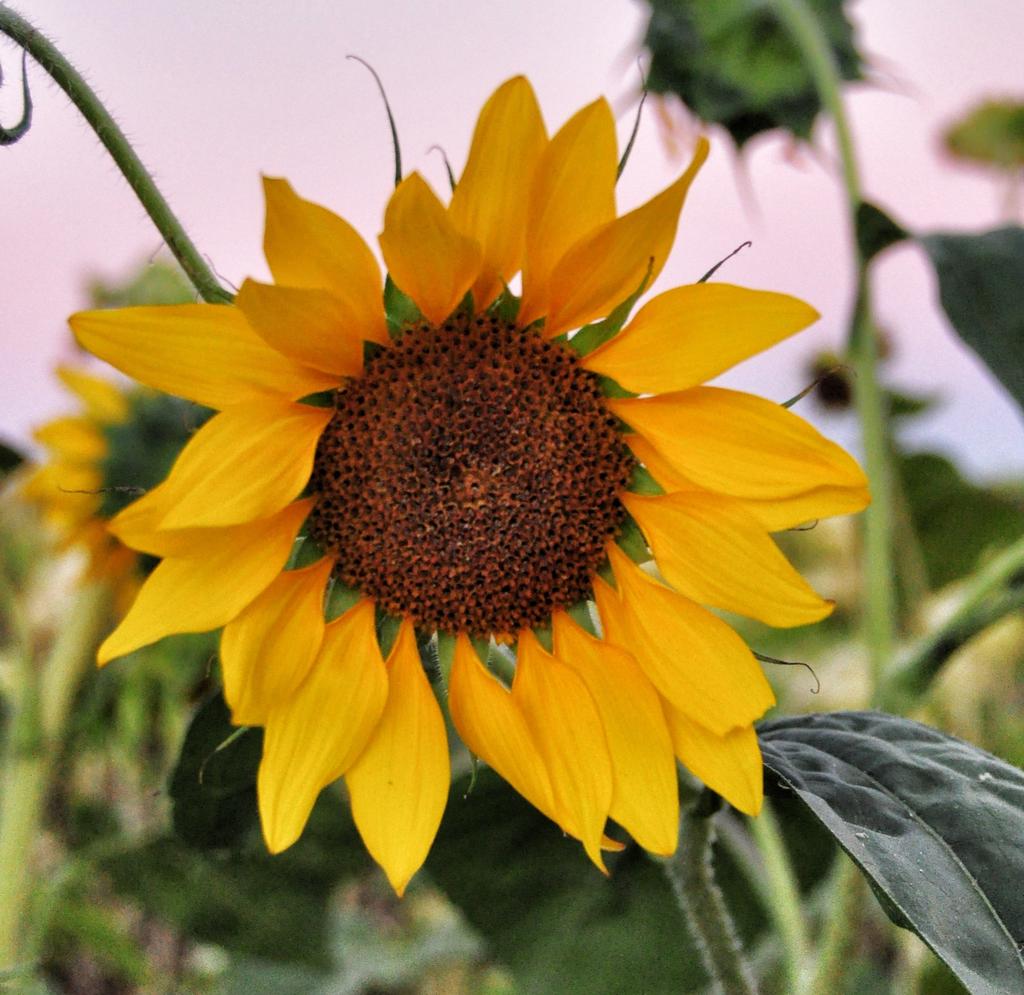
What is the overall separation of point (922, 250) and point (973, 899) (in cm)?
39

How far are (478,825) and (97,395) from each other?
2.05 ft

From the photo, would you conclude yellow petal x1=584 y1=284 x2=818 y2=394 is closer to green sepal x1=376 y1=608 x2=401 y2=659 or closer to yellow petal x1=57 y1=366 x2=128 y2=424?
green sepal x1=376 y1=608 x2=401 y2=659

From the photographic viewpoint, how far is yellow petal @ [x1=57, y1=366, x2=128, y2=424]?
109 cm

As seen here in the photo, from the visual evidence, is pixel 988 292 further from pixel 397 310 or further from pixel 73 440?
pixel 73 440

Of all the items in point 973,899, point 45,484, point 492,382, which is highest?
point 492,382

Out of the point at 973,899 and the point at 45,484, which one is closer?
the point at 973,899

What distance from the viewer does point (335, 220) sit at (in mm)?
377

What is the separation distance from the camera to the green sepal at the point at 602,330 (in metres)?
0.43

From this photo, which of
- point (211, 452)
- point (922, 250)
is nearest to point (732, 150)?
point (922, 250)

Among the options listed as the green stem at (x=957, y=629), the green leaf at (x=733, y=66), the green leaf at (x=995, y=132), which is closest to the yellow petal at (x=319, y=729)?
the green stem at (x=957, y=629)

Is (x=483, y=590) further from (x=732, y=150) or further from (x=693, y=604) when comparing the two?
(x=732, y=150)

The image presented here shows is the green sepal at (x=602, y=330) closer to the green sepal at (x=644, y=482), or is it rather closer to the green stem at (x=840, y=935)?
the green sepal at (x=644, y=482)

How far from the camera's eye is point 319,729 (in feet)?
1.41

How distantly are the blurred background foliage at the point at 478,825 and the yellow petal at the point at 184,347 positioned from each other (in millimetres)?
141
